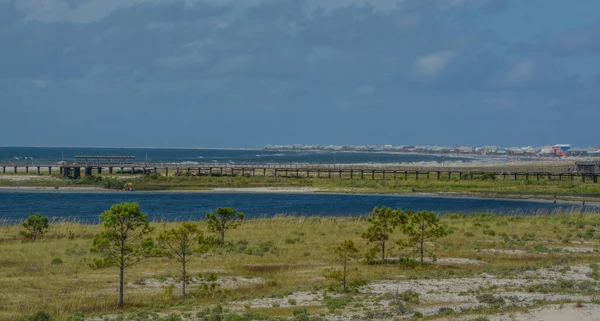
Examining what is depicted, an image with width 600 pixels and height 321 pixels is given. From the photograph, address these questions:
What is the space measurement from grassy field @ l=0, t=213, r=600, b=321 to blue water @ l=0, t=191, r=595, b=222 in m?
26.4

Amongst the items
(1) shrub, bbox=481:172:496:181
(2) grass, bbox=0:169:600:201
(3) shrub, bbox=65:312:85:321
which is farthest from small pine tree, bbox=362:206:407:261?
(1) shrub, bbox=481:172:496:181

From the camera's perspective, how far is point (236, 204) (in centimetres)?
7925

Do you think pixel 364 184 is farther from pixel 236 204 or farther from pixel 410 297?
pixel 410 297

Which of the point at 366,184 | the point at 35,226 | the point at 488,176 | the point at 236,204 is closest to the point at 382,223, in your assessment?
the point at 35,226

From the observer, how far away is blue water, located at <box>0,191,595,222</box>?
67.2 metres

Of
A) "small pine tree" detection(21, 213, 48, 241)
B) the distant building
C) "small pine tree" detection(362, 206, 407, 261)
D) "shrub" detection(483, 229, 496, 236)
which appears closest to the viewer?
"small pine tree" detection(362, 206, 407, 261)

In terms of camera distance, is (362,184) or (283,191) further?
(362,184)

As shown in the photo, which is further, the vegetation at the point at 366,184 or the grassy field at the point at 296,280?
the vegetation at the point at 366,184

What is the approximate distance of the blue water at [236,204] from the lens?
6725cm

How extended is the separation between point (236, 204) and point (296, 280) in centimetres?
5387

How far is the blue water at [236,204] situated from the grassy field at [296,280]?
2640 cm

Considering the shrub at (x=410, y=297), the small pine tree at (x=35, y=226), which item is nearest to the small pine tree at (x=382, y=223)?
the shrub at (x=410, y=297)

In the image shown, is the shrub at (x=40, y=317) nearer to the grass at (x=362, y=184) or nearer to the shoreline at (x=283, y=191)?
the shoreline at (x=283, y=191)

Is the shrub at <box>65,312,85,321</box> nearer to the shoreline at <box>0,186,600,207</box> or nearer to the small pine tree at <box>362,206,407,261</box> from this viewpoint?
the small pine tree at <box>362,206,407,261</box>
